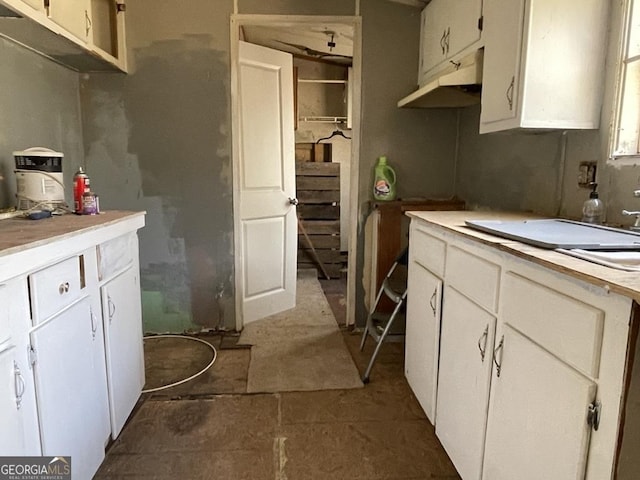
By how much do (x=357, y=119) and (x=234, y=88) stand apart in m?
0.84

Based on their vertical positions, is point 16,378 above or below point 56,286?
below

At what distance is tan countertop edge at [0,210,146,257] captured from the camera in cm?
113

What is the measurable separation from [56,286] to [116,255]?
0.52 m

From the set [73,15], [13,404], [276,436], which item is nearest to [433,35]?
[73,15]

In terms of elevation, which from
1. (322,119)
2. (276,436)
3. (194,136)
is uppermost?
(322,119)

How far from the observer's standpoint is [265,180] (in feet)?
10.7

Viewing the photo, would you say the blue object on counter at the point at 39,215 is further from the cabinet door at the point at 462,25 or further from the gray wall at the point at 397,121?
the cabinet door at the point at 462,25

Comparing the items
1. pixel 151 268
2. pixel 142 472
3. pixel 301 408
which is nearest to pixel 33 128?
pixel 151 268

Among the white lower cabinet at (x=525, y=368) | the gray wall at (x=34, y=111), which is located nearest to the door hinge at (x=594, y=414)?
the white lower cabinet at (x=525, y=368)

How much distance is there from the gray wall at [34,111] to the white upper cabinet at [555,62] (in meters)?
2.22

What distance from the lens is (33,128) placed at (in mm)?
2250

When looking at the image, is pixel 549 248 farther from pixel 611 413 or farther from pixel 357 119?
pixel 357 119
